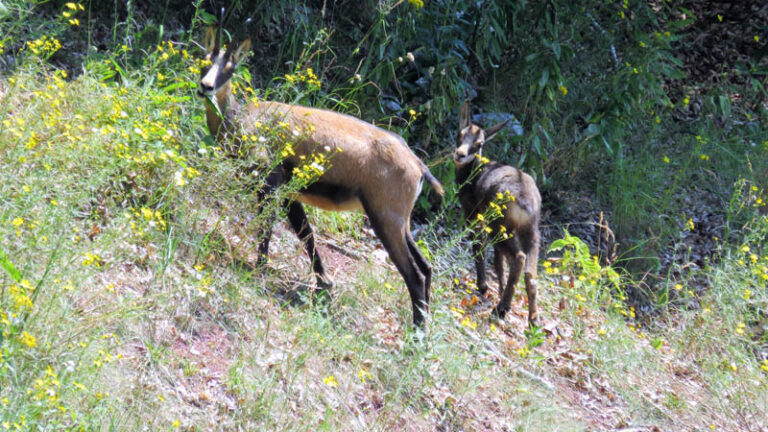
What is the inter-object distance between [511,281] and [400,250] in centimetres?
141

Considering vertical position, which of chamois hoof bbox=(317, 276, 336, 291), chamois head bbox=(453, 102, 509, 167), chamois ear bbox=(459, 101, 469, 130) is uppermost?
chamois ear bbox=(459, 101, 469, 130)

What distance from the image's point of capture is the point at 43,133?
534cm

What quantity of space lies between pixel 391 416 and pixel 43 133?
2848mm

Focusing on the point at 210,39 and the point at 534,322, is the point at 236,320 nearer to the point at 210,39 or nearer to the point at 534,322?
the point at 210,39

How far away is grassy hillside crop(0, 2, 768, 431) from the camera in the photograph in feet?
12.9

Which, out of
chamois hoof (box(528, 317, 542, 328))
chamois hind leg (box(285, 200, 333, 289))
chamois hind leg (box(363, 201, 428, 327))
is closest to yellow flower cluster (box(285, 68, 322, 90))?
chamois hind leg (box(285, 200, 333, 289))

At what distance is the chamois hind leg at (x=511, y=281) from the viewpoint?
697 centimetres

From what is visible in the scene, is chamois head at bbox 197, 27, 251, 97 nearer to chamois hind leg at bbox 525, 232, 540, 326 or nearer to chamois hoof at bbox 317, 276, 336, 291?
chamois hoof at bbox 317, 276, 336, 291

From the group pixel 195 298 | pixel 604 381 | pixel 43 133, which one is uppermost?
pixel 43 133

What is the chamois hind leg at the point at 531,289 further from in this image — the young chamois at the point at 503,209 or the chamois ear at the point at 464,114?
the chamois ear at the point at 464,114

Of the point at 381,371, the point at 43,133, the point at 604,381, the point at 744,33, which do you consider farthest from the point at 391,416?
the point at 744,33

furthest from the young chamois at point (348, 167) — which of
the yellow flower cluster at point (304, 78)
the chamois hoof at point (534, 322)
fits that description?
the chamois hoof at point (534, 322)

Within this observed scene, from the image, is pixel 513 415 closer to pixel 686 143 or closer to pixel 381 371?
pixel 381 371

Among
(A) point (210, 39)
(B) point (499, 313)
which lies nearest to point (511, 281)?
(B) point (499, 313)
